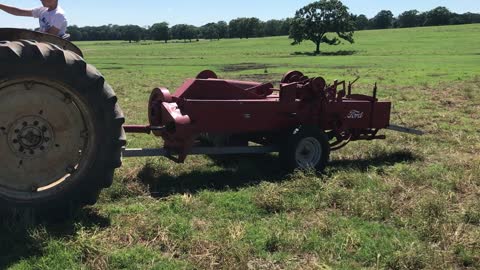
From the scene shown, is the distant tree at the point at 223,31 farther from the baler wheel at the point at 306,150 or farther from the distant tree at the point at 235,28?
the baler wheel at the point at 306,150

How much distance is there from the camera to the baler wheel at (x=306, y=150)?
24.2 feet

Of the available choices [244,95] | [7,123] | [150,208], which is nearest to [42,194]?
[7,123]

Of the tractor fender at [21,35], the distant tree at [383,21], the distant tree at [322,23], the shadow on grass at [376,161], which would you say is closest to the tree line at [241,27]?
the distant tree at [383,21]

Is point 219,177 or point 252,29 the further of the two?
point 252,29

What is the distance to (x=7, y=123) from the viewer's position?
4.98 m

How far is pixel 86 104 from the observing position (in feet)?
16.7

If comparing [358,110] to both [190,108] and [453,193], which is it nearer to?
[453,193]

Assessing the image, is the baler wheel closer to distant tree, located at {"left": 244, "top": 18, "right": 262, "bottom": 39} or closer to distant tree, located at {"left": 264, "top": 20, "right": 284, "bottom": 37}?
distant tree, located at {"left": 264, "top": 20, "right": 284, "bottom": 37}

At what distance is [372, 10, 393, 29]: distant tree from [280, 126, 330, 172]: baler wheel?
132m

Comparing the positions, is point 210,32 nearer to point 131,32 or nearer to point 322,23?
point 131,32

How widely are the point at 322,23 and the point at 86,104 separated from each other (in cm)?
6902

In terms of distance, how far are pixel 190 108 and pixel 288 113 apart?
1.51 metres

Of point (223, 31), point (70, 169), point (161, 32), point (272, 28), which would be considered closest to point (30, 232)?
point (70, 169)

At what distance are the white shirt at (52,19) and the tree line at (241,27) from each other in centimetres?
10959
